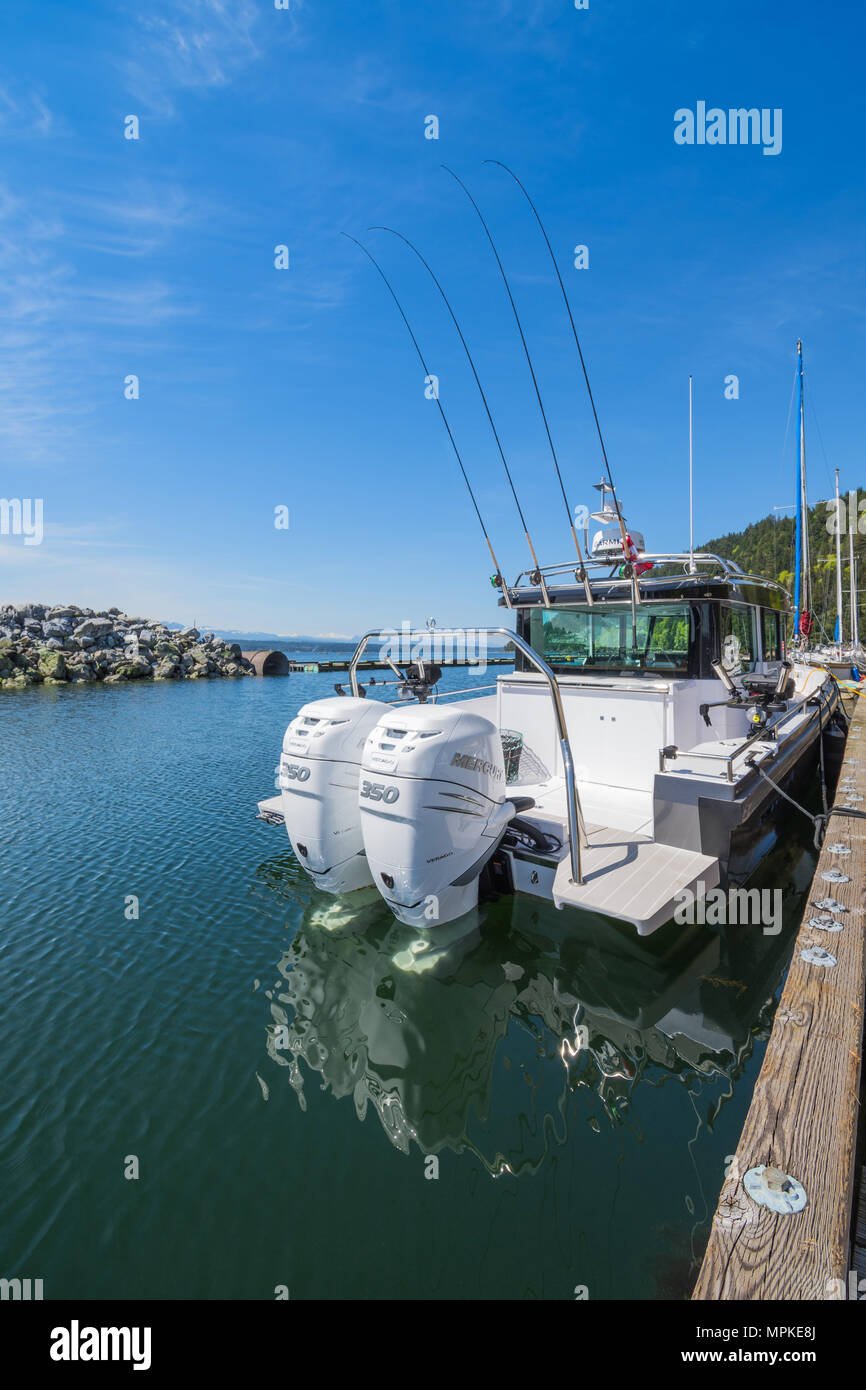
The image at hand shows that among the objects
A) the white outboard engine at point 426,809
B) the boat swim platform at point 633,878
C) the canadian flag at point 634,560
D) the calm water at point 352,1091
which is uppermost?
the canadian flag at point 634,560

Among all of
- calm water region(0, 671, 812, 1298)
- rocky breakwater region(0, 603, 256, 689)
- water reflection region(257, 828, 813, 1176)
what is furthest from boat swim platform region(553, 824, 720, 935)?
rocky breakwater region(0, 603, 256, 689)

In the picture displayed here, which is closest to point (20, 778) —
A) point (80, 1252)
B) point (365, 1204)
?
point (80, 1252)

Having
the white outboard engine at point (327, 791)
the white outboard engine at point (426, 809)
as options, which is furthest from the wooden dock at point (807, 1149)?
the white outboard engine at point (327, 791)

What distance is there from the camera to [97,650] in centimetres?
4450

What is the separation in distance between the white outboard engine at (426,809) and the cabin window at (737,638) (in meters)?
4.03

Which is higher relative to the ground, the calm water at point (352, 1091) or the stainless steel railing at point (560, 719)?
the stainless steel railing at point (560, 719)

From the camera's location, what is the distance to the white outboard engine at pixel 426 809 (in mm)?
5004

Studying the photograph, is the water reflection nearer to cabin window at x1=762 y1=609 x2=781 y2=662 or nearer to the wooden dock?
the wooden dock

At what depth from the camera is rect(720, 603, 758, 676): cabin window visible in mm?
7586

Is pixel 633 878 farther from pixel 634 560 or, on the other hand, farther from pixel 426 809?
pixel 634 560

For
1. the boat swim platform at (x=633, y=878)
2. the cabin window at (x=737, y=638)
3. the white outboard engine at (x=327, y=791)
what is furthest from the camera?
the cabin window at (x=737, y=638)

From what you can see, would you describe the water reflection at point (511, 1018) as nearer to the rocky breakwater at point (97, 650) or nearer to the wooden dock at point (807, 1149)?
the wooden dock at point (807, 1149)

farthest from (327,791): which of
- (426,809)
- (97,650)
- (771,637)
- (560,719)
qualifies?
(97,650)

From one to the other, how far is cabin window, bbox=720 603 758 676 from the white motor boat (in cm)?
5
